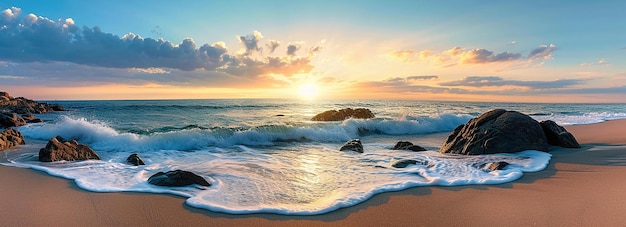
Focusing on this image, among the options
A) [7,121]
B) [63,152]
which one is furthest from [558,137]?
[7,121]

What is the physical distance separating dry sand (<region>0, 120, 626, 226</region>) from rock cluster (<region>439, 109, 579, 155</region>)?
9.35ft

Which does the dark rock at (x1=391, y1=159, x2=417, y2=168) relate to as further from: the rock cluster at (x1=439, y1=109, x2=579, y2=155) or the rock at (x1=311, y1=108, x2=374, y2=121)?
the rock at (x1=311, y1=108, x2=374, y2=121)

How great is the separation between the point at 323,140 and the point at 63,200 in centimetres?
1015

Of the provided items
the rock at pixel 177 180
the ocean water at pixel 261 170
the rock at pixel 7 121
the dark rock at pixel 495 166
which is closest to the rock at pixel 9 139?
the ocean water at pixel 261 170

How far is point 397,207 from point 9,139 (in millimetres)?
12156

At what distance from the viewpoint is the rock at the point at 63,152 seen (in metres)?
7.82

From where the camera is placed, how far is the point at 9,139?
1019cm

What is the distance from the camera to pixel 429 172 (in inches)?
261

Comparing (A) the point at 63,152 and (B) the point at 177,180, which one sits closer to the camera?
(B) the point at 177,180

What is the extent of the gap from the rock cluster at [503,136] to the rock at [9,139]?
43.0ft

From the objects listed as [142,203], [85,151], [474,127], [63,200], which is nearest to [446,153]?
[474,127]

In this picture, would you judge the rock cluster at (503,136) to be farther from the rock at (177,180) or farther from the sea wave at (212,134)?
the rock at (177,180)

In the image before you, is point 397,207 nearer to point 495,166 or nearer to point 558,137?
point 495,166

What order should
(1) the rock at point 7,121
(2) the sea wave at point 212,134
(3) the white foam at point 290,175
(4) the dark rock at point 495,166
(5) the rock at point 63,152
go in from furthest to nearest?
1. (1) the rock at point 7,121
2. (2) the sea wave at point 212,134
3. (5) the rock at point 63,152
4. (4) the dark rock at point 495,166
5. (3) the white foam at point 290,175
